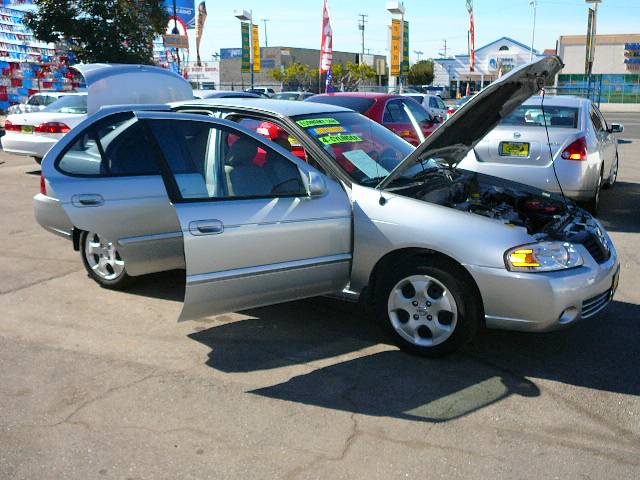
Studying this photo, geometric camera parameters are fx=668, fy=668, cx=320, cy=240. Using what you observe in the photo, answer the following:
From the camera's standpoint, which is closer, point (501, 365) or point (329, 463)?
point (329, 463)

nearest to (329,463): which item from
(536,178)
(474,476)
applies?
(474,476)

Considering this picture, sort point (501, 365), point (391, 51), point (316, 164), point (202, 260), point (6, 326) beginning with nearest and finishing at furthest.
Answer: point (202, 260)
point (501, 365)
point (316, 164)
point (6, 326)
point (391, 51)

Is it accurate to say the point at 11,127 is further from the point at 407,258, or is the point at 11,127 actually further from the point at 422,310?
the point at 422,310

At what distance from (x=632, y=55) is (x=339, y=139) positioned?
2439 inches

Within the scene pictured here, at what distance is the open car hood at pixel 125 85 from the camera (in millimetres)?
6820

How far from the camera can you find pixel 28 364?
4344 mm

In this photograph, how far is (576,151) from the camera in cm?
816

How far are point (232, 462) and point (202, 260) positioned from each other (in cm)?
130

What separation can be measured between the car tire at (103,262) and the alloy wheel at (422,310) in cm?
250

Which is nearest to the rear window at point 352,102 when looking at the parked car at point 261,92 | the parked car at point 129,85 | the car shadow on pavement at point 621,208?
the parked car at point 129,85

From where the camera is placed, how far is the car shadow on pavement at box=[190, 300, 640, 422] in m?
3.87

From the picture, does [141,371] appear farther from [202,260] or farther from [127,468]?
[127,468]

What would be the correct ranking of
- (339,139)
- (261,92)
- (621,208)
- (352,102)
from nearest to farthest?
(339,139) < (621,208) < (352,102) < (261,92)

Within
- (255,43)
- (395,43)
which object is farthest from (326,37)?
(255,43)
